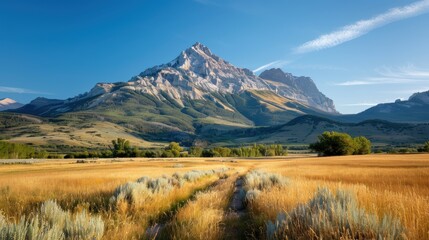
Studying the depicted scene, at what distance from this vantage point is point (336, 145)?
340ft

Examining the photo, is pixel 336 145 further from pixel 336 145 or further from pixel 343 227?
pixel 343 227

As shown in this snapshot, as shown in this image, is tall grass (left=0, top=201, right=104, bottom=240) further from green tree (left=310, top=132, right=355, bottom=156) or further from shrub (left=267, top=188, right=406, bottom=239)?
green tree (left=310, top=132, right=355, bottom=156)

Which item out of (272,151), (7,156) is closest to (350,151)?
(272,151)

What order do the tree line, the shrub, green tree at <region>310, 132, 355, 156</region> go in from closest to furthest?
the shrub
green tree at <region>310, 132, 355, 156</region>
the tree line

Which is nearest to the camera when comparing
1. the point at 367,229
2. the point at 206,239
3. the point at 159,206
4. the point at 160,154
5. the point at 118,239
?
the point at 367,229

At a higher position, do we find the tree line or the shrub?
the shrub

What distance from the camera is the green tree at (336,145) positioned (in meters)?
103

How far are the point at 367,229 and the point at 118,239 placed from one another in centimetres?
445

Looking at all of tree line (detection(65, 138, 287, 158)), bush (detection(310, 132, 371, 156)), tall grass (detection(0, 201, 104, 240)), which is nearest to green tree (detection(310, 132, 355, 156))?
bush (detection(310, 132, 371, 156))

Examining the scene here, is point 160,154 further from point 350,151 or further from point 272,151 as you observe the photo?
point 350,151

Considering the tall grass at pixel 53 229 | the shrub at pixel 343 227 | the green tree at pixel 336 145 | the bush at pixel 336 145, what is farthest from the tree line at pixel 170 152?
the shrub at pixel 343 227

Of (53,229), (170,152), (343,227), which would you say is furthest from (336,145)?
(53,229)

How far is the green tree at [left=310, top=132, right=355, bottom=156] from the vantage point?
103 m

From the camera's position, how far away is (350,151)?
10475 centimetres
